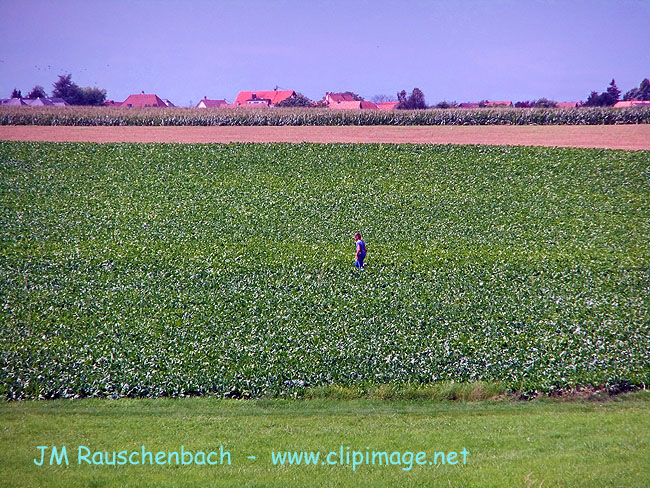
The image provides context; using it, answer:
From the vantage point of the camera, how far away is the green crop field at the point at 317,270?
16859mm

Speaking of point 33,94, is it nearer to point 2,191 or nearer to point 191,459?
point 2,191

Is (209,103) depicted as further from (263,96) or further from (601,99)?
(601,99)

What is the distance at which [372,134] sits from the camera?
172 ft

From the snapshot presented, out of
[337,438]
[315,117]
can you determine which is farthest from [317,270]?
[315,117]

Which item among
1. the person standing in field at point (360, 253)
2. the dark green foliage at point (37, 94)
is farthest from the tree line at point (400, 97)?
the person standing in field at point (360, 253)

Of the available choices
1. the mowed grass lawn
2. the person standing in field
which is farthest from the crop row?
the mowed grass lawn

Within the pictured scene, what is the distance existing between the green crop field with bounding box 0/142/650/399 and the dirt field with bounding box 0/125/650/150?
187 inches

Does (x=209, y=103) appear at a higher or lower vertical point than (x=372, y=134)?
higher

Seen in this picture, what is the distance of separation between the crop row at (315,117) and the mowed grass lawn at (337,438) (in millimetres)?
46396

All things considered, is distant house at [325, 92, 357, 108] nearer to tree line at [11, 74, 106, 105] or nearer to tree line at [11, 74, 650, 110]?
tree line at [11, 74, 650, 110]

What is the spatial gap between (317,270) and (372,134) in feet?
97.5

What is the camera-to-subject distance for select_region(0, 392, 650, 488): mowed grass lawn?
10312 mm

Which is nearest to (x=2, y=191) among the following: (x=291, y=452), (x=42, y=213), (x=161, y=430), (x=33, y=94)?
(x=42, y=213)

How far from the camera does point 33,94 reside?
11369cm
